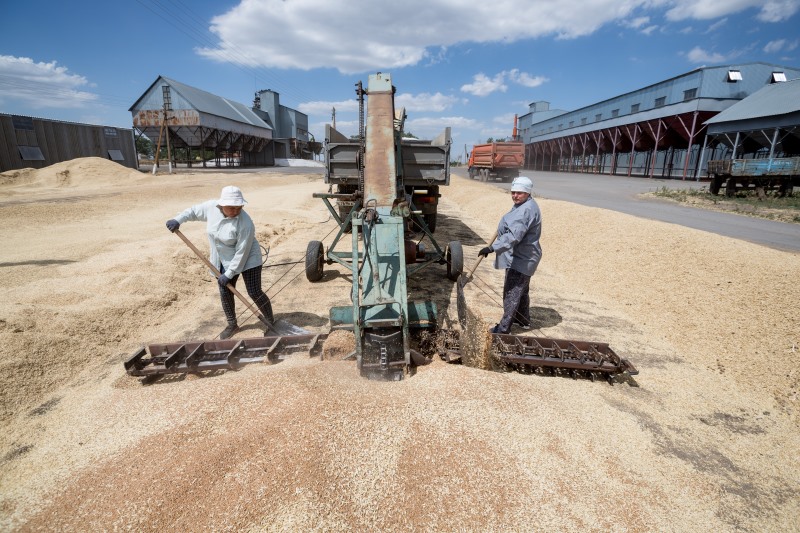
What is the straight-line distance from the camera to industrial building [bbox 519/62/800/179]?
25188mm

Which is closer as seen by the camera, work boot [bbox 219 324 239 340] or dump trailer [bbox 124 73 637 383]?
dump trailer [bbox 124 73 637 383]

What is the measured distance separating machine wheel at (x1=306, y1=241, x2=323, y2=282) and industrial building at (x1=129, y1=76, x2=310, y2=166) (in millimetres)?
25988

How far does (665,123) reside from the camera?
27734 mm

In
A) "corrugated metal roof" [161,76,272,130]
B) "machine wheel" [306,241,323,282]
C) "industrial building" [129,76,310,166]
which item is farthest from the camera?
"corrugated metal roof" [161,76,272,130]

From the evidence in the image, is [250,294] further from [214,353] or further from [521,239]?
[521,239]

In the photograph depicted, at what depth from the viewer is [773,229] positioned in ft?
31.7

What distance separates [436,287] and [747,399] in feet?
12.8

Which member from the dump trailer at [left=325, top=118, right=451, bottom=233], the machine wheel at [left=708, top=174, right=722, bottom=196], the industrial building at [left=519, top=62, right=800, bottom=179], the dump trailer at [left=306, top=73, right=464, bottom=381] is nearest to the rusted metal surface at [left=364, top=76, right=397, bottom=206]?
the dump trailer at [left=306, top=73, right=464, bottom=381]

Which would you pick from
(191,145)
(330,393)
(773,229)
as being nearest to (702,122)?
(773,229)

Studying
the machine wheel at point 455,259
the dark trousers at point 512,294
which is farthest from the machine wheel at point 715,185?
the dark trousers at point 512,294

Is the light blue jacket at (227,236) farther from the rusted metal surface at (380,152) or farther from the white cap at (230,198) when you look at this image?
the rusted metal surface at (380,152)

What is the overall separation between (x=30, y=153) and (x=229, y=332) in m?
24.6

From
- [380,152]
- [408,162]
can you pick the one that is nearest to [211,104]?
[408,162]

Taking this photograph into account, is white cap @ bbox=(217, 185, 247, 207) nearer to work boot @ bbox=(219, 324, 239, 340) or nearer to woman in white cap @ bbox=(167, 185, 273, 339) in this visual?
woman in white cap @ bbox=(167, 185, 273, 339)
